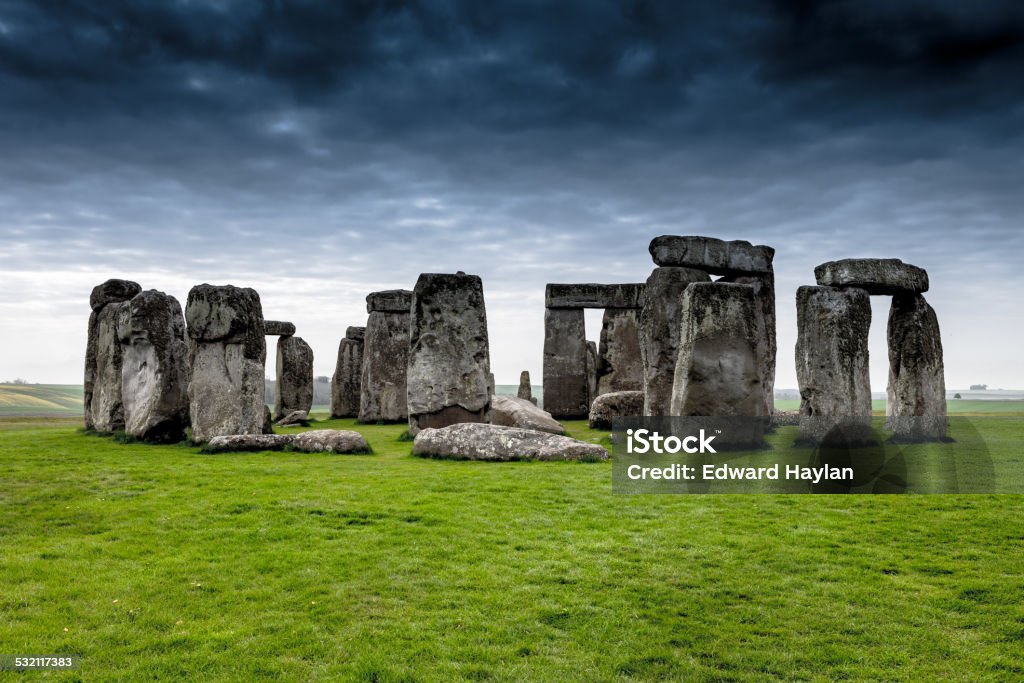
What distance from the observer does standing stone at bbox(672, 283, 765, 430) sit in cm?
1103

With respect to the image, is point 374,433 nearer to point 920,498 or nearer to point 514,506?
point 514,506

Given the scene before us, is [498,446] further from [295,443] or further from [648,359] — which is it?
[648,359]

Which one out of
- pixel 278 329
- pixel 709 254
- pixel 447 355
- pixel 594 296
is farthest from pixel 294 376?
pixel 709 254

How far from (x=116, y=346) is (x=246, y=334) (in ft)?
13.0

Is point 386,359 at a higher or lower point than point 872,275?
lower

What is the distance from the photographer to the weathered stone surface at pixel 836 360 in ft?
43.1

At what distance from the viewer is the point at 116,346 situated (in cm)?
1546

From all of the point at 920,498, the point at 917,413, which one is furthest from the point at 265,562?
the point at 917,413

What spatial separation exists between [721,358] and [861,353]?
373 centimetres

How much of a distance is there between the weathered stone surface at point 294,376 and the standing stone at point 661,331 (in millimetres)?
11752

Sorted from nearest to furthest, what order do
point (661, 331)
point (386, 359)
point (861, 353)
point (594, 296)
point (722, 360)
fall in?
point (722, 360), point (861, 353), point (661, 331), point (386, 359), point (594, 296)

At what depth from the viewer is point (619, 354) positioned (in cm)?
2166

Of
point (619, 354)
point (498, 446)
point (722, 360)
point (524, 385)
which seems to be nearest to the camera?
point (722, 360)

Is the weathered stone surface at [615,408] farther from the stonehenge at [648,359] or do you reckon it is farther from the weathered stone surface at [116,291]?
the weathered stone surface at [116,291]
